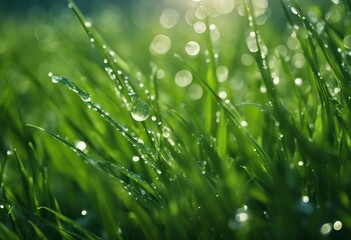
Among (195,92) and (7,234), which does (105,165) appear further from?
(195,92)

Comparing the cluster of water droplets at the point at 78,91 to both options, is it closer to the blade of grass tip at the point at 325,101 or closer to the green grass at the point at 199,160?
the green grass at the point at 199,160

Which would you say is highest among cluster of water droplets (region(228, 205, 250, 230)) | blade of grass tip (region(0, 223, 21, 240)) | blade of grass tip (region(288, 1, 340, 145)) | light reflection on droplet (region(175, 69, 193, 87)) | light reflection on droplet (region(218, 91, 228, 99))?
light reflection on droplet (region(175, 69, 193, 87))

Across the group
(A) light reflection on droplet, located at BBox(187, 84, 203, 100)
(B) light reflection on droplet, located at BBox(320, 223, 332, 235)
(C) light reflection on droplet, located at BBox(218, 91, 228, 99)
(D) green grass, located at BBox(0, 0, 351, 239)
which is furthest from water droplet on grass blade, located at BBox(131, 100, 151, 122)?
(A) light reflection on droplet, located at BBox(187, 84, 203, 100)

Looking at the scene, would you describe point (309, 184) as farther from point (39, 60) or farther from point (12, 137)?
point (39, 60)

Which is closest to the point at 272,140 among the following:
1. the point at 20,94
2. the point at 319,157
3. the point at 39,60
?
the point at 319,157

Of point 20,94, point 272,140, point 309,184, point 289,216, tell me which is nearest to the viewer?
point 289,216

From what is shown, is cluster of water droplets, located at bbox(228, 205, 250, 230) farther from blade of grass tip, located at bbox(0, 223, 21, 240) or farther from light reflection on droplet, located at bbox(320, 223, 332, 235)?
blade of grass tip, located at bbox(0, 223, 21, 240)

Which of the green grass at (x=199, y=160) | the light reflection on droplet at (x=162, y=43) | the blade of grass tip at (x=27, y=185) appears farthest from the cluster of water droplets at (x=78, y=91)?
the light reflection on droplet at (x=162, y=43)

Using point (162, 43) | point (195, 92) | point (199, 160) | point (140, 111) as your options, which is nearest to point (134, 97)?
point (140, 111)
